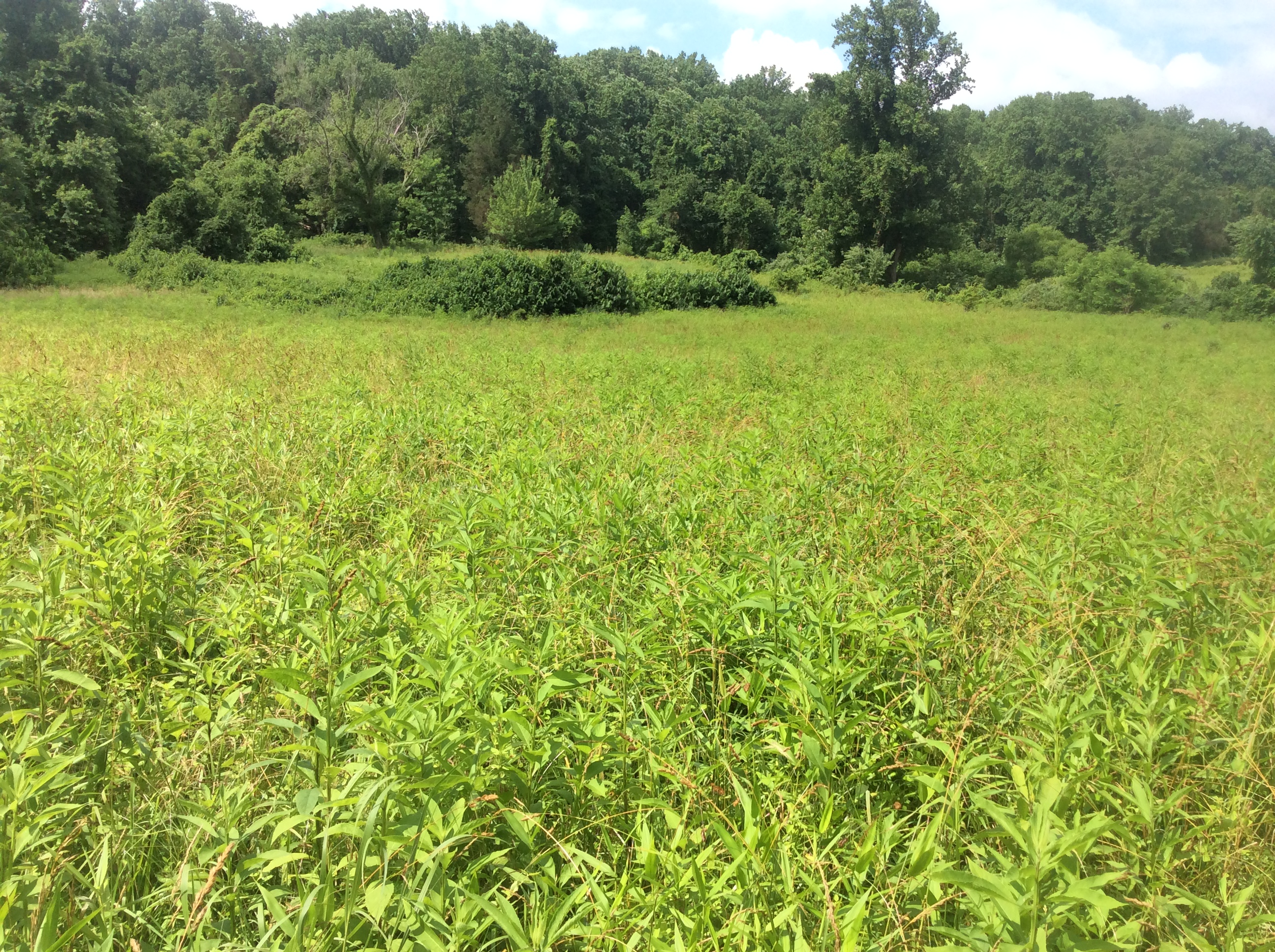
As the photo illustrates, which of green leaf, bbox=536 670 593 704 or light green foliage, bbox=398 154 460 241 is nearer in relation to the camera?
green leaf, bbox=536 670 593 704

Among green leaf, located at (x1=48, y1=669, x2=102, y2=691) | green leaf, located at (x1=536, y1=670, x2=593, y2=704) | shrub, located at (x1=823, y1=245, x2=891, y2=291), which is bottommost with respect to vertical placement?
green leaf, located at (x1=536, y1=670, x2=593, y2=704)

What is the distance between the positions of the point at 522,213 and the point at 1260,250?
30953mm

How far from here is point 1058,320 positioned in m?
20.3

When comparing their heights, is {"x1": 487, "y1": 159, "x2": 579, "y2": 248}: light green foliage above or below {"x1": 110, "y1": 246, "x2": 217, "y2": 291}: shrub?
above

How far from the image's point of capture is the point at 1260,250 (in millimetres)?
24141

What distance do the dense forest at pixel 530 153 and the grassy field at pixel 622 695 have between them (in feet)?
76.2

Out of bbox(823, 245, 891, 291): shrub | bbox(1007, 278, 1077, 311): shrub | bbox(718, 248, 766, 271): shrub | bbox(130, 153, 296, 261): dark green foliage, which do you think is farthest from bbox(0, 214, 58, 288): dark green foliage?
bbox(1007, 278, 1077, 311): shrub

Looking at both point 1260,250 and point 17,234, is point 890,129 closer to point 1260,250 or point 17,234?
point 1260,250

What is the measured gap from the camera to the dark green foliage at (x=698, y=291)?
22094mm

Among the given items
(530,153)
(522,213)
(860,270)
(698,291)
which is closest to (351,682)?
(698,291)

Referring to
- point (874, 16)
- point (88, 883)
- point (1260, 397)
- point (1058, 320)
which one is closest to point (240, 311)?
point (88, 883)

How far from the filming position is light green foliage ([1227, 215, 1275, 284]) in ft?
77.4

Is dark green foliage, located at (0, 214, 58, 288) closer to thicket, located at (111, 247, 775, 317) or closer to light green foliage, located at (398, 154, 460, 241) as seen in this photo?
thicket, located at (111, 247, 775, 317)

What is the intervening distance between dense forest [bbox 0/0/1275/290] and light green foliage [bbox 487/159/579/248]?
0.14 metres
